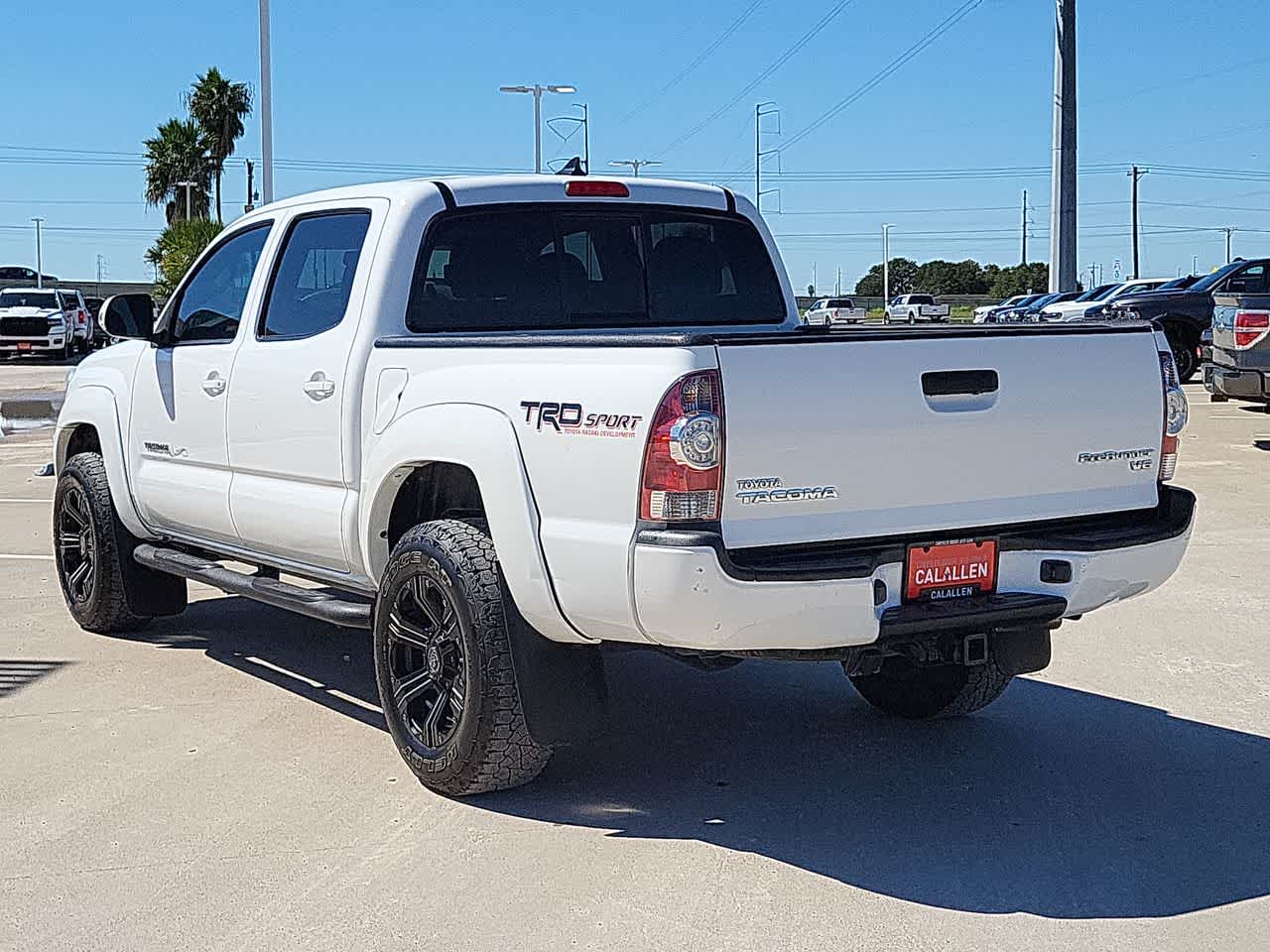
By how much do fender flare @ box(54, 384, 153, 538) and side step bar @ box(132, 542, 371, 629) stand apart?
169mm

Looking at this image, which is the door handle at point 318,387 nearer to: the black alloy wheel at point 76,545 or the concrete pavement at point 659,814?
the concrete pavement at point 659,814

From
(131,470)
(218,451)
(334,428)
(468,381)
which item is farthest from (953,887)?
(131,470)

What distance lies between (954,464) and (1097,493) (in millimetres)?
627

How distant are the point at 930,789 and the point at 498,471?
1846 millimetres

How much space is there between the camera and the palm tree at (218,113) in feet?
221

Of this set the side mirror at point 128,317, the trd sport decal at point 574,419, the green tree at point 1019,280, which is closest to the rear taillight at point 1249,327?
the side mirror at point 128,317

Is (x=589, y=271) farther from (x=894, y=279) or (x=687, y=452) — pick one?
(x=894, y=279)

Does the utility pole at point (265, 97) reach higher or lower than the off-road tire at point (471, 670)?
higher

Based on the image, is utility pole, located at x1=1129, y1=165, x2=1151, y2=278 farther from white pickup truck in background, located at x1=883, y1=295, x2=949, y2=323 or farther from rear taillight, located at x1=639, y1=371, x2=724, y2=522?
rear taillight, located at x1=639, y1=371, x2=724, y2=522

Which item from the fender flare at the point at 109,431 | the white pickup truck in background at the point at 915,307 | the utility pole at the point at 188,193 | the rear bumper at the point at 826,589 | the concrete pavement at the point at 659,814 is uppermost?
the utility pole at the point at 188,193

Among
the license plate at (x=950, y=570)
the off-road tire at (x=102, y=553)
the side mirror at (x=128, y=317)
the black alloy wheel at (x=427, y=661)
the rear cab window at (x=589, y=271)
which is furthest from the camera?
the off-road tire at (x=102, y=553)

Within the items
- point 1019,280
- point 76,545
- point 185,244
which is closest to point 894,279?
point 1019,280

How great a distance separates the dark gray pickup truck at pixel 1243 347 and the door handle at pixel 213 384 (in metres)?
11.3

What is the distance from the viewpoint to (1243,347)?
15.4 m
